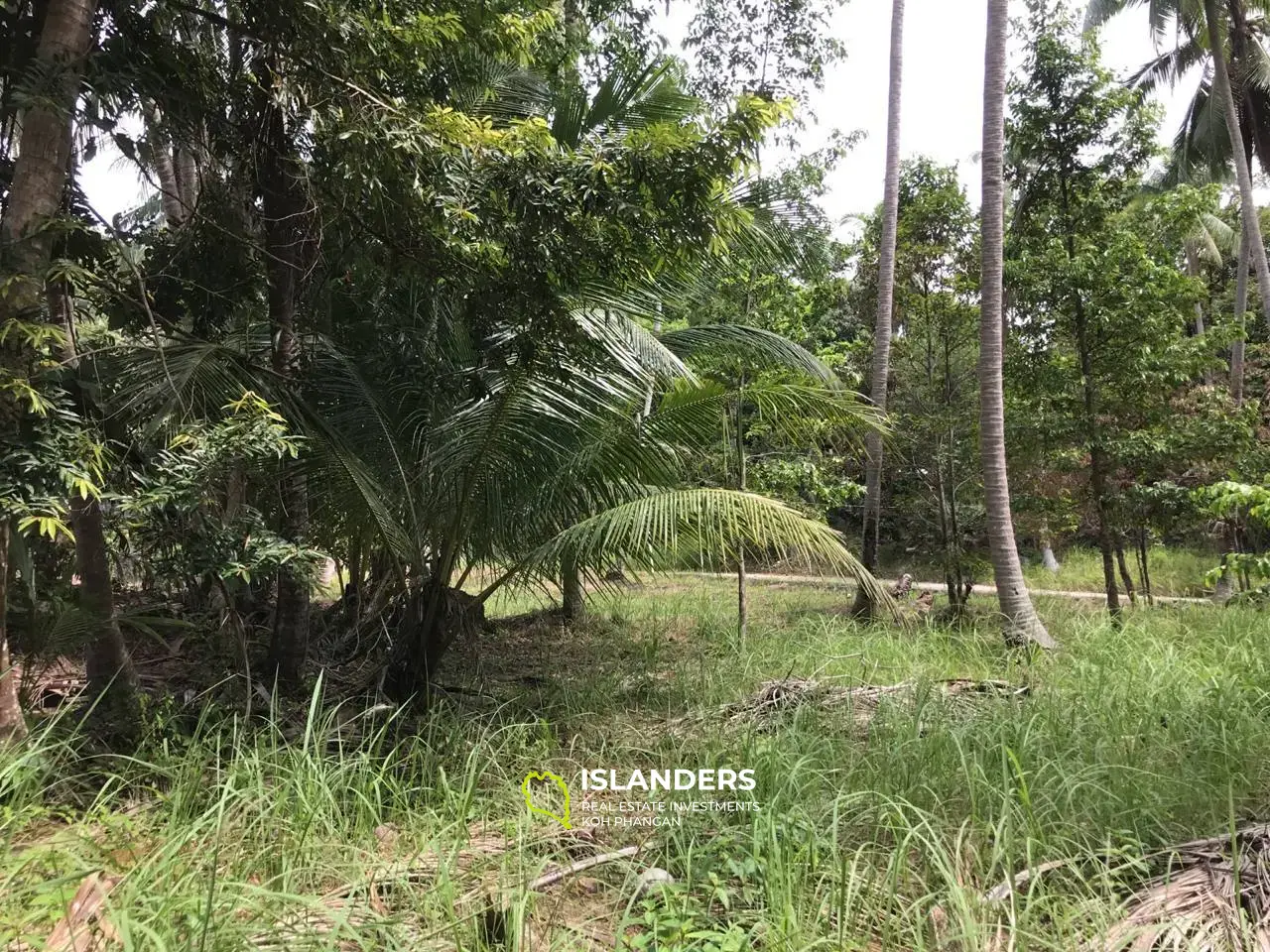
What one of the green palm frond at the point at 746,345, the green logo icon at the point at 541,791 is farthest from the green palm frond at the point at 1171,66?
the green logo icon at the point at 541,791

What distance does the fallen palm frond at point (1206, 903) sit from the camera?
1.72 meters

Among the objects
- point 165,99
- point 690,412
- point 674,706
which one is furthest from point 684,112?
point 674,706

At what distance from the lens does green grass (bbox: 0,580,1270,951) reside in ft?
5.90

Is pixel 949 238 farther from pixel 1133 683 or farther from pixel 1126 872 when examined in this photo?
pixel 1126 872

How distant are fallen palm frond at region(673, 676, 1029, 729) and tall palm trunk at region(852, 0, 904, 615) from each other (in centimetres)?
358

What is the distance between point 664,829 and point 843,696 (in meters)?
1.60

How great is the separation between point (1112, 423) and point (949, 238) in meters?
2.63

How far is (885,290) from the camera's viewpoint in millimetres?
7793

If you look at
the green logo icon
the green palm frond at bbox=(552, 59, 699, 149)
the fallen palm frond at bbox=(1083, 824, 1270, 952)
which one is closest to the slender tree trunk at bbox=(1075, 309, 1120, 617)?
the green palm frond at bbox=(552, 59, 699, 149)

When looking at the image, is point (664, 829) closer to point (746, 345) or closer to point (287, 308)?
point (287, 308)

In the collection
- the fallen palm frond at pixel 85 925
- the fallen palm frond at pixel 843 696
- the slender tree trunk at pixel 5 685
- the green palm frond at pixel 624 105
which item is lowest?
the fallen palm frond at pixel 85 925

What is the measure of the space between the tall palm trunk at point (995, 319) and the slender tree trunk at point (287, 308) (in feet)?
16.8

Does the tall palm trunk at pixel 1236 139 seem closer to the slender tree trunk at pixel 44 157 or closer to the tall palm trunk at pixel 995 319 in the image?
the tall palm trunk at pixel 995 319

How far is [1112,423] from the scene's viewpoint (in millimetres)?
6672
